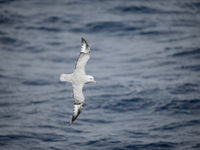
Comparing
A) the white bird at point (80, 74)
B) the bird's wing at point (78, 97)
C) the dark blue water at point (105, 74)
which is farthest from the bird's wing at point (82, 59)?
the dark blue water at point (105, 74)

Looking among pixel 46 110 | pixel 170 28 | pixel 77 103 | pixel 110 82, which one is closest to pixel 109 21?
pixel 170 28

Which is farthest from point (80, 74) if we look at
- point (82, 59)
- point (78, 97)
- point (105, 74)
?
point (105, 74)

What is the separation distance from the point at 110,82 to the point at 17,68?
19.0 feet

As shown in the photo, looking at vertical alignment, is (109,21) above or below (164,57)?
above

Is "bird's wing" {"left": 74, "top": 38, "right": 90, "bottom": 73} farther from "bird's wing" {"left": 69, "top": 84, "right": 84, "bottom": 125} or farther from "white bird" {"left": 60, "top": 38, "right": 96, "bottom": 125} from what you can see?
"bird's wing" {"left": 69, "top": 84, "right": 84, "bottom": 125}

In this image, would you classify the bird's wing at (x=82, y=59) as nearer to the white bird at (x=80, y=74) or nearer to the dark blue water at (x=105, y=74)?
the white bird at (x=80, y=74)

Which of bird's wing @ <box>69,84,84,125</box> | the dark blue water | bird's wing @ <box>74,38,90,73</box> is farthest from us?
the dark blue water

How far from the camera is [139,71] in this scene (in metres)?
25.7

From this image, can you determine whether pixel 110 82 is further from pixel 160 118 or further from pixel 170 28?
pixel 170 28

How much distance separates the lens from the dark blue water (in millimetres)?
21734

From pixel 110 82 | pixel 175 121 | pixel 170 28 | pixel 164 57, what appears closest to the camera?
pixel 175 121


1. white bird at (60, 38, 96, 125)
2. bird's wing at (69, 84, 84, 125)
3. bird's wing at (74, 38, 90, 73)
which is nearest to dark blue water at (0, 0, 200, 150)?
bird's wing at (69, 84, 84, 125)

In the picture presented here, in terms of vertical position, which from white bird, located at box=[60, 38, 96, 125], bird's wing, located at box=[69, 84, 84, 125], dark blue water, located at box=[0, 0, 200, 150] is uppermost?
dark blue water, located at box=[0, 0, 200, 150]

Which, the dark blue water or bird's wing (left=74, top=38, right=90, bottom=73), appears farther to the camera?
the dark blue water
